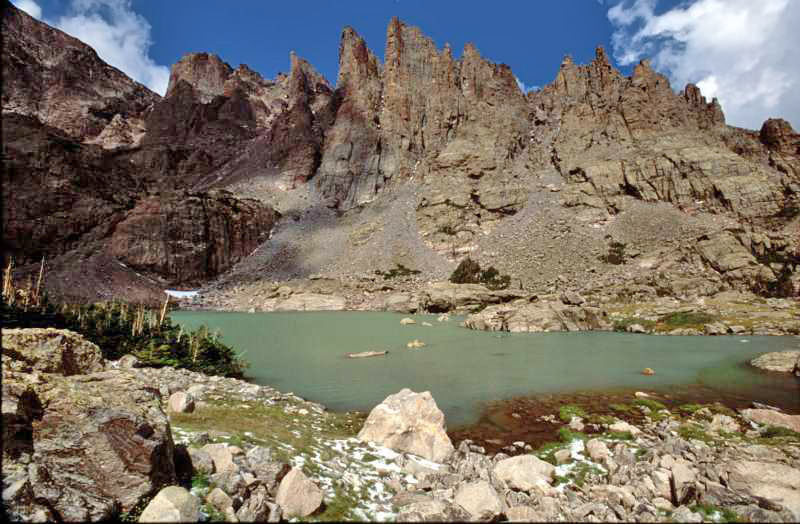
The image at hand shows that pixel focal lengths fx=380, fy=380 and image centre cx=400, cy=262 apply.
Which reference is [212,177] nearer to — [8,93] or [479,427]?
[8,93]

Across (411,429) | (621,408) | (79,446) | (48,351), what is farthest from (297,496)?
(621,408)

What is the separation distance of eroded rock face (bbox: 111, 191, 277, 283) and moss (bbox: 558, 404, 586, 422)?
99.1 metres

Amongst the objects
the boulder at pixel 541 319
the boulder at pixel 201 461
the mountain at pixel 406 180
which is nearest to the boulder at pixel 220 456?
the boulder at pixel 201 461

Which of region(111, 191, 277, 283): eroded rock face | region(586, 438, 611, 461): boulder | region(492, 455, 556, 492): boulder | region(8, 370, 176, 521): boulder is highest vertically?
region(111, 191, 277, 283): eroded rock face

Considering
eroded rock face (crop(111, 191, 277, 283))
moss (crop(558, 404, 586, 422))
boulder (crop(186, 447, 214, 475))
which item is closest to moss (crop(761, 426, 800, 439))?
moss (crop(558, 404, 586, 422))

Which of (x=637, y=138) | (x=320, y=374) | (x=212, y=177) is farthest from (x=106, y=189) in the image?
(x=637, y=138)

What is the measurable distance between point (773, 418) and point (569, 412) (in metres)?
5.98

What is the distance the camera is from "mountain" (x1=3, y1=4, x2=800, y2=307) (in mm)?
76250

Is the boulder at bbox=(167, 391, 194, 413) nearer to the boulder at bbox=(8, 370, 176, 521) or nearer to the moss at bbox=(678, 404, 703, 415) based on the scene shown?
the boulder at bbox=(8, 370, 176, 521)

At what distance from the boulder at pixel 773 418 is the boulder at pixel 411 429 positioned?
34.2ft

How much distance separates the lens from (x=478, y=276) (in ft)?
248

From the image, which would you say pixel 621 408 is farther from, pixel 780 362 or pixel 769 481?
pixel 780 362

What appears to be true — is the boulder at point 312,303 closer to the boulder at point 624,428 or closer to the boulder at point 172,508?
the boulder at point 624,428

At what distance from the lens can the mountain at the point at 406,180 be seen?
3002 inches
